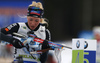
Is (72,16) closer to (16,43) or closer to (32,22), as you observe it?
(32,22)

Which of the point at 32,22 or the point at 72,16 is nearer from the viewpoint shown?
the point at 32,22

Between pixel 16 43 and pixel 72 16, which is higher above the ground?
pixel 72 16

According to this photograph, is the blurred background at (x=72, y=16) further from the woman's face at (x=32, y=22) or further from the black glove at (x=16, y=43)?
the black glove at (x=16, y=43)

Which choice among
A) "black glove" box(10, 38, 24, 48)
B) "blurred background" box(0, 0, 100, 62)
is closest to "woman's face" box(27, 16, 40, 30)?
"black glove" box(10, 38, 24, 48)

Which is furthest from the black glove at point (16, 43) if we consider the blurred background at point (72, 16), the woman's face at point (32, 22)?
the blurred background at point (72, 16)

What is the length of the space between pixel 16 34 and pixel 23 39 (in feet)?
0.42

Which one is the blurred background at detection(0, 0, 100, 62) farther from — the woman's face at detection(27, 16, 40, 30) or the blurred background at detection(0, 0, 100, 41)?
the woman's face at detection(27, 16, 40, 30)

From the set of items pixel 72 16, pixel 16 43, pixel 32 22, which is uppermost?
pixel 72 16

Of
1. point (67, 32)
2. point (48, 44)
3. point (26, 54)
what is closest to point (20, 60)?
point (26, 54)

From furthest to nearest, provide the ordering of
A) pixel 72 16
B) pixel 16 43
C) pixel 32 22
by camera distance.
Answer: pixel 72 16 → pixel 32 22 → pixel 16 43

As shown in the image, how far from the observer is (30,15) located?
194 inches

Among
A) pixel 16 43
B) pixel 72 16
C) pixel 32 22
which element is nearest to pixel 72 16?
pixel 72 16

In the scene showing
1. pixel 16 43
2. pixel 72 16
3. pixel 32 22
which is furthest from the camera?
pixel 72 16

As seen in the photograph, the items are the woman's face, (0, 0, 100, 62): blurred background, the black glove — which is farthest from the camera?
(0, 0, 100, 62): blurred background
